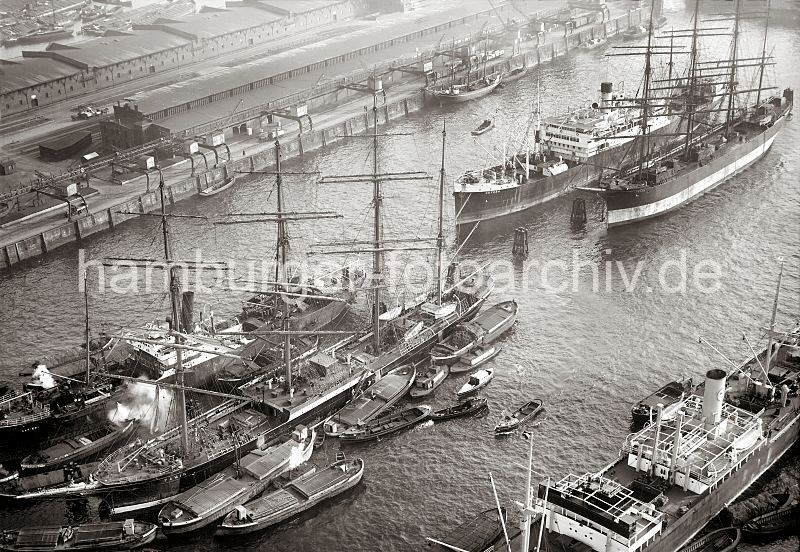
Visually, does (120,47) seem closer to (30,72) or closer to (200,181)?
A: (30,72)

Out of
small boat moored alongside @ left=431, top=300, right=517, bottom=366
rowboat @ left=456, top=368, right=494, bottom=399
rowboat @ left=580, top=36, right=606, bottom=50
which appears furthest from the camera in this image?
rowboat @ left=580, top=36, right=606, bottom=50

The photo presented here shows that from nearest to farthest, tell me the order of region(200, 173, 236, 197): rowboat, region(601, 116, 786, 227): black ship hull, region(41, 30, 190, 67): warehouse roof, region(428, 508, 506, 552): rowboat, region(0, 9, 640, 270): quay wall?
region(428, 508, 506, 552): rowboat, region(0, 9, 640, 270): quay wall, region(601, 116, 786, 227): black ship hull, region(200, 173, 236, 197): rowboat, region(41, 30, 190, 67): warehouse roof

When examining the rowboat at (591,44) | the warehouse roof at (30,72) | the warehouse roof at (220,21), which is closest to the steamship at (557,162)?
the rowboat at (591,44)

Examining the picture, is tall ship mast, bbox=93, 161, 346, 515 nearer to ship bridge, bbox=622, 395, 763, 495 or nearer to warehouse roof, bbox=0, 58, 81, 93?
ship bridge, bbox=622, 395, 763, 495

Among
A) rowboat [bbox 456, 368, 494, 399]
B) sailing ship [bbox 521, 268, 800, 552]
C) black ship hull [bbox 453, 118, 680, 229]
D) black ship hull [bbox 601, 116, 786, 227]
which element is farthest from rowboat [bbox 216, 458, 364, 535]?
black ship hull [bbox 601, 116, 786, 227]

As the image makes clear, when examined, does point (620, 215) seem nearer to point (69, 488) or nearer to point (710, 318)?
point (710, 318)

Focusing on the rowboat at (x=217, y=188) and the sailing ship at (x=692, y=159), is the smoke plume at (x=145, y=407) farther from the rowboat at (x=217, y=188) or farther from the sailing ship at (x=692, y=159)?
the sailing ship at (x=692, y=159)
